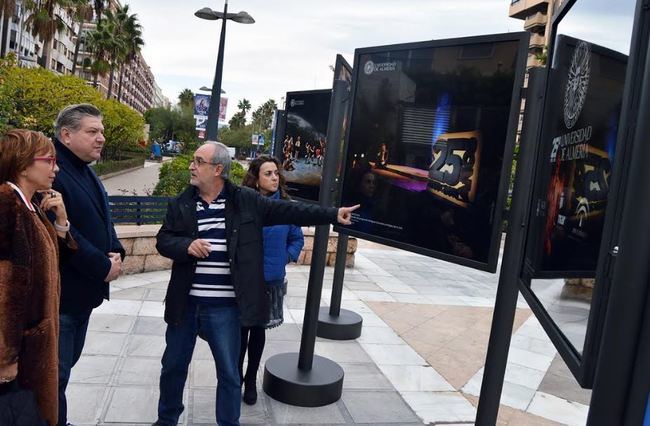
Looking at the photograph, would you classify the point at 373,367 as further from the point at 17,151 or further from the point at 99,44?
the point at 99,44

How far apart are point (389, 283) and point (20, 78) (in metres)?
17.3

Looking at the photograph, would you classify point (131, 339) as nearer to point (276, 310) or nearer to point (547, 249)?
point (276, 310)

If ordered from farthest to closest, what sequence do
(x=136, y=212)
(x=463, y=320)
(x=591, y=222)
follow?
1. (x=136, y=212)
2. (x=463, y=320)
3. (x=591, y=222)

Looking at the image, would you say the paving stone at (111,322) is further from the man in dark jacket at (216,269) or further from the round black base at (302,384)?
the man in dark jacket at (216,269)

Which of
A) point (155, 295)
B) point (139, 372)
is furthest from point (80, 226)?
point (155, 295)

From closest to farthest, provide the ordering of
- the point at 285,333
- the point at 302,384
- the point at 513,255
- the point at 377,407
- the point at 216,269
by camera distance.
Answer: the point at 513,255, the point at 216,269, the point at 302,384, the point at 377,407, the point at 285,333

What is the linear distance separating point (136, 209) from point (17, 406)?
254 inches

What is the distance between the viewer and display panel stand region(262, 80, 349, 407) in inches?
163

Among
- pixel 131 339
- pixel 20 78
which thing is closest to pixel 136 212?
pixel 131 339

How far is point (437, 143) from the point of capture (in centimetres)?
288

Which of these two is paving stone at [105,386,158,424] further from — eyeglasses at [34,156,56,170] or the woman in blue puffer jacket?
eyeglasses at [34,156,56,170]

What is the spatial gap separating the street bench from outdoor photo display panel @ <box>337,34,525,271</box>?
5595mm

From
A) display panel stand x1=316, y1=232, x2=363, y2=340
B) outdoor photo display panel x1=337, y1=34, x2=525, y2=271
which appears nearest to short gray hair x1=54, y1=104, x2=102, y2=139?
outdoor photo display panel x1=337, y1=34, x2=525, y2=271

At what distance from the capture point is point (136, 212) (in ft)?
27.3
